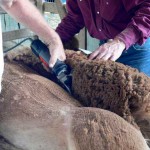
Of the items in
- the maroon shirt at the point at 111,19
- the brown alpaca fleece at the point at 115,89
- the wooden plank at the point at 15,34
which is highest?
the maroon shirt at the point at 111,19

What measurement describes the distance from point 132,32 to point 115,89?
16.7 inches

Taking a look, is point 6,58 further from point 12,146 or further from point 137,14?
point 137,14

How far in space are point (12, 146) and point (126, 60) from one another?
0.80 m

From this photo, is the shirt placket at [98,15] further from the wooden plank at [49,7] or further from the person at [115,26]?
the wooden plank at [49,7]

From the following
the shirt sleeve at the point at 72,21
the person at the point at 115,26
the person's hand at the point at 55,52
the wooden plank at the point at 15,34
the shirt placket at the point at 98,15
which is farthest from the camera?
the wooden plank at the point at 15,34

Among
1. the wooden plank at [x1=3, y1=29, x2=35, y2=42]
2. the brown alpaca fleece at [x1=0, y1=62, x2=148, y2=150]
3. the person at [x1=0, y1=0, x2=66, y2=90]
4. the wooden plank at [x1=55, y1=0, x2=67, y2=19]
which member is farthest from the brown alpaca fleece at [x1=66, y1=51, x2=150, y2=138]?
the wooden plank at [x1=3, y1=29, x2=35, y2=42]

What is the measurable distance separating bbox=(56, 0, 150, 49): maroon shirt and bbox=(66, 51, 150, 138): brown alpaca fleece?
30cm

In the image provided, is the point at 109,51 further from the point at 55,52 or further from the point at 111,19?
the point at 111,19

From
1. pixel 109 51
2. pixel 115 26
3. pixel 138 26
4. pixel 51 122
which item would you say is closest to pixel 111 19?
pixel 115 26

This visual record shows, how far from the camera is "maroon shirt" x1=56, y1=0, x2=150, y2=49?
53.7 inches

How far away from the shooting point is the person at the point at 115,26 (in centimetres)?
132

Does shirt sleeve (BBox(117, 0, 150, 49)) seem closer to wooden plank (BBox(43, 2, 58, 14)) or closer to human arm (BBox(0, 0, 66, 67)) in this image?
human arm (BBox(0, 0, 66, 67))

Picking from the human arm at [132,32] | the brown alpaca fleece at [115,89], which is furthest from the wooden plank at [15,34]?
the brown alpaca fleece at [115,89]

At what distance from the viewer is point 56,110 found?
991 mm
